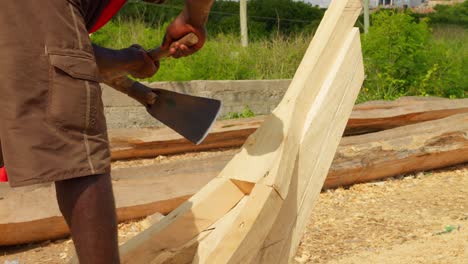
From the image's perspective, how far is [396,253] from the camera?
3818 millimetres

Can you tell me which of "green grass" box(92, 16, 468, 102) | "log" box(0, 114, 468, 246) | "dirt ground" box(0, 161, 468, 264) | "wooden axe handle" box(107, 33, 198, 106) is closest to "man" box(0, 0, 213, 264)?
"wooden axe handle" box(107, 33, 198, 106)

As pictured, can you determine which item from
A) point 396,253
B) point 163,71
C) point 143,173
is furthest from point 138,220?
point 163,71

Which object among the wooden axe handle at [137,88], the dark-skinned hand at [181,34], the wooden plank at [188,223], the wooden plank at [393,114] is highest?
the dark-skinned hand at [181,34]

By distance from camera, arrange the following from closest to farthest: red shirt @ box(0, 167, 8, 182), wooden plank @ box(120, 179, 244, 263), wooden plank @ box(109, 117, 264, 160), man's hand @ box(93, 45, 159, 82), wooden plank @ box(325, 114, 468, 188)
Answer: red shirt @ box(0, 167, 8, 182), wooden plank @ box(120, 179, 244, 263), man's hand @ box(93, 45, 159, 82), wooden plank @ box(325, 114, 468, 188), wooden plank @ box(109, 117, 264, 160)

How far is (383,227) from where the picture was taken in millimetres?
4469

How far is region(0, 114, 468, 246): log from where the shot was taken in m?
3.92

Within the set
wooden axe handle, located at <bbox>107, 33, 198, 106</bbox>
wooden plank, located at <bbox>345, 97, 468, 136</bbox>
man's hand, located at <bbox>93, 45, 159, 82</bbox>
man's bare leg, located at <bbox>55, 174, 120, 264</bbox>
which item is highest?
man's hand, located at <bbox>93, 45, 159, 82</bbox>

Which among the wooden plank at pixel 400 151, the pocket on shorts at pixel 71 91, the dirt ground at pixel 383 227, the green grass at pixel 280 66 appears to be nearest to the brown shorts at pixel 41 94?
the pocket on shorts at pixel 71 91

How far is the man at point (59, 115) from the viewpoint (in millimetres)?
1658

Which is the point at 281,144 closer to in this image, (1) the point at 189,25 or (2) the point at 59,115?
(1) the point at 189,25

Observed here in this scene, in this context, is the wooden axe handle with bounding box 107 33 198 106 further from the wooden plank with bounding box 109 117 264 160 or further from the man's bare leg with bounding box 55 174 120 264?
the wooden plank with bounding box 109 117 264 160

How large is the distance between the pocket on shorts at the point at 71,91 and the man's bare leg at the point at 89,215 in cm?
13

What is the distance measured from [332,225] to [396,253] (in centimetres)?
76

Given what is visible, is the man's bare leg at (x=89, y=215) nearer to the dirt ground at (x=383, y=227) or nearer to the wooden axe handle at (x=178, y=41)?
the wooden axe handle at (x=178, y=41)
